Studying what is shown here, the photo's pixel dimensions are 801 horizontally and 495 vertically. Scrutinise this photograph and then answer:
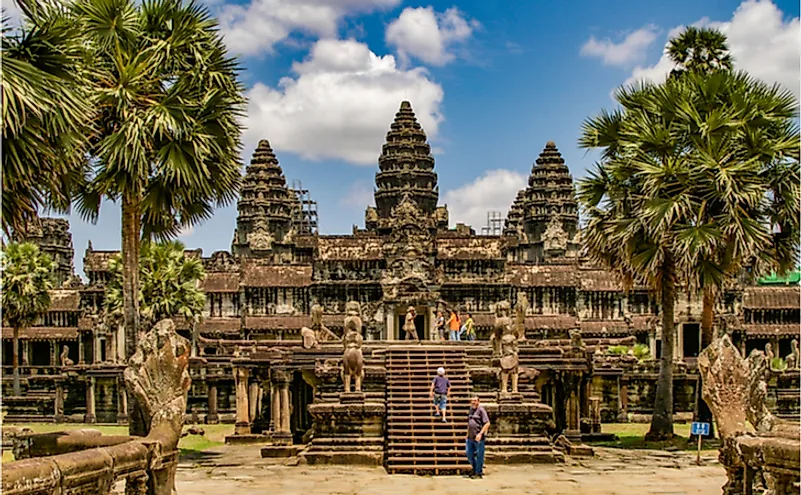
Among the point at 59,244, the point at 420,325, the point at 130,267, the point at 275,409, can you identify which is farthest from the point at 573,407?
the point at 59,244

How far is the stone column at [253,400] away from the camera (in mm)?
29719

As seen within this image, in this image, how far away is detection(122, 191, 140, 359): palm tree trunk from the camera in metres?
18.2

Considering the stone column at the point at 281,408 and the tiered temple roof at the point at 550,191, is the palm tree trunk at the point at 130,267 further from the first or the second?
the tiered temple roof at the point at 550,191

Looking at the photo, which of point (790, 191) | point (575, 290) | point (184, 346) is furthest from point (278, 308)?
point (184, 346)

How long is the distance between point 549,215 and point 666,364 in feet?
173

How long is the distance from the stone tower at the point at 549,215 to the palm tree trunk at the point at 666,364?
1932 inches

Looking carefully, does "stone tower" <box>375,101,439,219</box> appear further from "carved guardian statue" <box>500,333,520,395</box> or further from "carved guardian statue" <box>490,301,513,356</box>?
"carved guardian statue" <box>500,333,520,395</box>

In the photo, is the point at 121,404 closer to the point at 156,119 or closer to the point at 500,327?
the point at 500,327

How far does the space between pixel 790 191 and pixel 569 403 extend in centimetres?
785

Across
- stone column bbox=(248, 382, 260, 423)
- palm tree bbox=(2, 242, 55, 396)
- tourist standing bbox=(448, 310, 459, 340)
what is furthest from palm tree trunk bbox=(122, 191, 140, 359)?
palm tree bbox=(2, 242, 55, 396)

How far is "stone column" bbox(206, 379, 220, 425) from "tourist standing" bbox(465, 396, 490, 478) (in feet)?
61.4

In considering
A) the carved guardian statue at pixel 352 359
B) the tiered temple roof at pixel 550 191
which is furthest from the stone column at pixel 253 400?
the tiered temple roof at pixel 550 191

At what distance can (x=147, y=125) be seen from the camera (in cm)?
1775

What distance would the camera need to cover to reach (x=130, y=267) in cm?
1812
